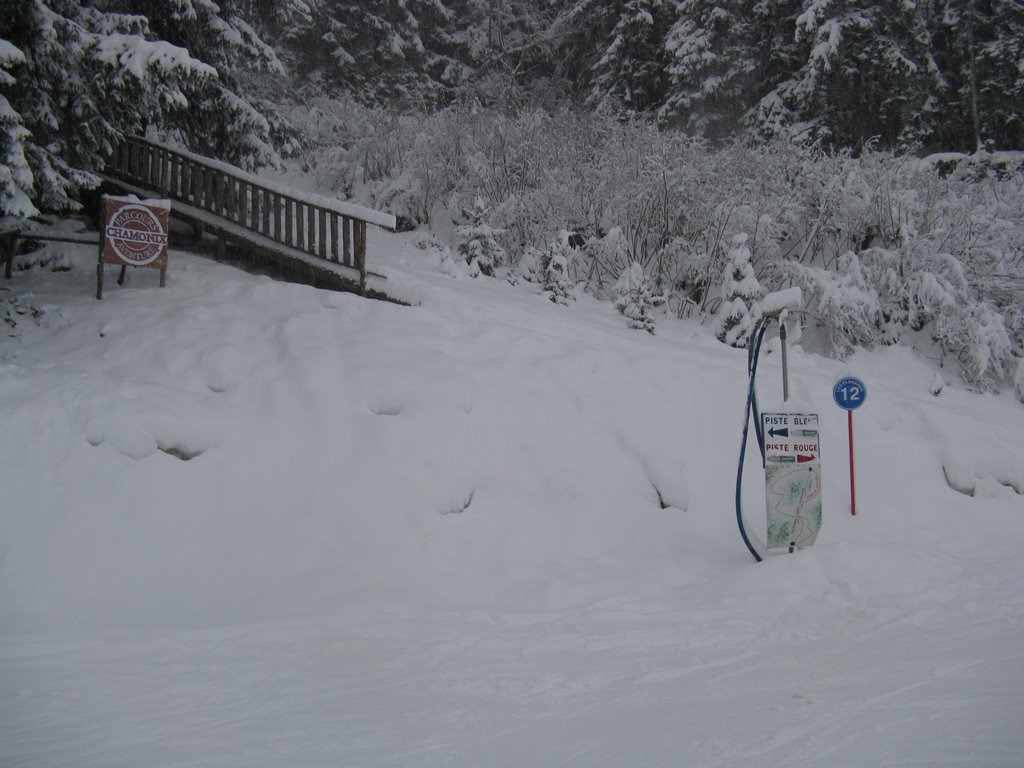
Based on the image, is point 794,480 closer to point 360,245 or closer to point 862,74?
point 360,245

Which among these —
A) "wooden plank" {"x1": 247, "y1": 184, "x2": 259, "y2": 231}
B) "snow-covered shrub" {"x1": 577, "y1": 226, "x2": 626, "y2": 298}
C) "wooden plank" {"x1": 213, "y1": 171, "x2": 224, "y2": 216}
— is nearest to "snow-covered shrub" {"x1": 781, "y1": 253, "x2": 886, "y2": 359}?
"snow-covered shrub" {"x1": 577, "y1": 226, "x2": 626, "y2": 298}

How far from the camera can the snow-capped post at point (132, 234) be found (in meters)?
6.88

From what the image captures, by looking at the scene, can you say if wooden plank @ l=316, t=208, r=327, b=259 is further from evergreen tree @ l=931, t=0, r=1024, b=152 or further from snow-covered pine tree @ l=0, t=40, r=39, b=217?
evergreen tree @ l=931, t=0, r=1024, b=152

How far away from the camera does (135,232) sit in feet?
23.1

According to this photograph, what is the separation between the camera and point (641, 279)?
33.6 feet

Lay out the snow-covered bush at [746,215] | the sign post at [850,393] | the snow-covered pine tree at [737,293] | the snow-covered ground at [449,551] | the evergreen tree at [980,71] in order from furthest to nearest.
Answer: the evergreen tree at [980,71]
the snow-covered bush at [746,215]
the snow-covered pine tree at [737,293]
the sign post at [850,393]
the snow-covered ground at [449,551]

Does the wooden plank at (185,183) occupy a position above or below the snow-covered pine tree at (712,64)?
below


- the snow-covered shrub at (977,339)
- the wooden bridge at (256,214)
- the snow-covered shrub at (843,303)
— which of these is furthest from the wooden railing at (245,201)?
the snow-covered shrub at (977,339)

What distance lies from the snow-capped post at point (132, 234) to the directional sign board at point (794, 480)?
249 inches

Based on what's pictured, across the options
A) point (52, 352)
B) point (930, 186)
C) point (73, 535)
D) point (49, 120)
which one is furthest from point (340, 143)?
point (73, 535)

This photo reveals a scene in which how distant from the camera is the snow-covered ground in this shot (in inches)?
99.8

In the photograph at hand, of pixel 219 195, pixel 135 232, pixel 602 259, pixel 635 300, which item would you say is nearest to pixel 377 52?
pixel 602 259

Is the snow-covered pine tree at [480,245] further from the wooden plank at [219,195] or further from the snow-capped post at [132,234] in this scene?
the snow-capped post at [132,234]

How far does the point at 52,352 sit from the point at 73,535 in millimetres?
2597
